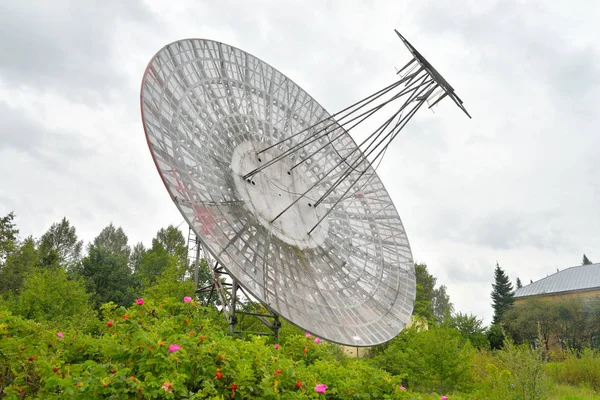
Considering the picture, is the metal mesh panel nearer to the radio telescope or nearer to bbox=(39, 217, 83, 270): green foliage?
the radio telescope

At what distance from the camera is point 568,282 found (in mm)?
76750

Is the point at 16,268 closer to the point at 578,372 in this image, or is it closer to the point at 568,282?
the point at 578,372

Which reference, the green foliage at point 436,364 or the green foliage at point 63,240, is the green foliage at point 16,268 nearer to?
the green foliage at point 63,240

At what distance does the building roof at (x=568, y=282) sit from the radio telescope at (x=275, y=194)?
Result: 66.4 m

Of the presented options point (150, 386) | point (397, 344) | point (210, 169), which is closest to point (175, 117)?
point (210, 169)

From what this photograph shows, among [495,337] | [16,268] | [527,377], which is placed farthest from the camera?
[495,337]

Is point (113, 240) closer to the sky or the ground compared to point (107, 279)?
closer to the sky

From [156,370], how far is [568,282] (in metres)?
87.2

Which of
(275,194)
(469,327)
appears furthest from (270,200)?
(469,327)

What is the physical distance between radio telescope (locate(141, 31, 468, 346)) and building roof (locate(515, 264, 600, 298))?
66363mm

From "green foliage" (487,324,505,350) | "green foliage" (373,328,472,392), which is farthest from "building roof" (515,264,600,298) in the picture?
"green foliage" (373,328,472,392)

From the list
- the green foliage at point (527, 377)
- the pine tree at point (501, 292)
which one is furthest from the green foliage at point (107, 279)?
the pine tree at point (501, 292)

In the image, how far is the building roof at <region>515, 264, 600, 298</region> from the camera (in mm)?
73438

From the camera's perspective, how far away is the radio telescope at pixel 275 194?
11859mm
